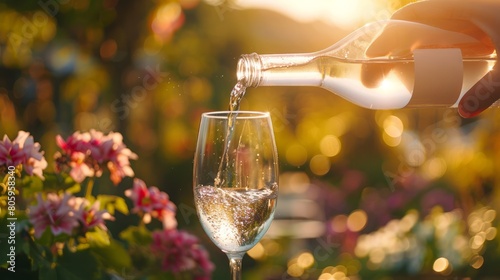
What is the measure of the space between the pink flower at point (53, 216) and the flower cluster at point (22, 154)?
2.5 inches

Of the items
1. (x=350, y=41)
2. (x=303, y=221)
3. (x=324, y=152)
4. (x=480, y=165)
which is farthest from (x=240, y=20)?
(x=350, y=41)

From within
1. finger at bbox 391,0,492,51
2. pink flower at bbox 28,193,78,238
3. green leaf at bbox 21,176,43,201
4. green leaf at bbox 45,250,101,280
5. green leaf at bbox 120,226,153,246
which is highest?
finger at bbox 391,0,492,51

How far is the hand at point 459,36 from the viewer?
169cm

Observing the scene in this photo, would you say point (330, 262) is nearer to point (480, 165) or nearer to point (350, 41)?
point (480, 165)

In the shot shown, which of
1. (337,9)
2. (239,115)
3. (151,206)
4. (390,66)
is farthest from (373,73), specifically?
(337,9)

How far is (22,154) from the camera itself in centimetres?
172

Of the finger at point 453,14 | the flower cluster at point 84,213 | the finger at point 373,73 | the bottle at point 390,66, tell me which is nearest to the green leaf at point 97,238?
the flower cluster at point 84,213

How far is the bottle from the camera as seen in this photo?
1695mm

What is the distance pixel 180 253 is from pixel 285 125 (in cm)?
418

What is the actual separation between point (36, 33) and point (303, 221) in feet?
7.61

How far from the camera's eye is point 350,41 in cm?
194

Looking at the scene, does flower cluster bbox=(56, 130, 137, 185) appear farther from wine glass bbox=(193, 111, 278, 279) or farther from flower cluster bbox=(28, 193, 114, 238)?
wine glass bbox=(193, 111, 278, 279)

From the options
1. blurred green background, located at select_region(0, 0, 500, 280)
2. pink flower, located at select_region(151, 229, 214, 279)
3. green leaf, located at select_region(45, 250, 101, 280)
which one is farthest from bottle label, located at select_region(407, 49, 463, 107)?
blurred green background, located at select_region(0, 0, 500, 280)

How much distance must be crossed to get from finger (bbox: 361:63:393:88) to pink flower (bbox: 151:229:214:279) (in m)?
0.55
